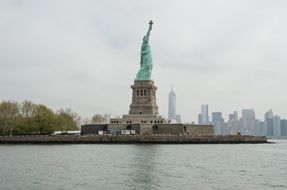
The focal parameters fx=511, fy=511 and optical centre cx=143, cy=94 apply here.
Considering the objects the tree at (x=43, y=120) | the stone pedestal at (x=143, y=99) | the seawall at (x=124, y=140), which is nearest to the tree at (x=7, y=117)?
the tree at (x=43, y=120)

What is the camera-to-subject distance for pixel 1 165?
4791 cm

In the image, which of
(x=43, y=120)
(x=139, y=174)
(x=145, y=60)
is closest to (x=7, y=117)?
(x=43, y=120)

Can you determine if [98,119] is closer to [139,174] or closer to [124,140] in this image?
[124,140]

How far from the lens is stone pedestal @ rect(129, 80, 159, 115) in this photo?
10300 cm

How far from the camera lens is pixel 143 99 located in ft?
341

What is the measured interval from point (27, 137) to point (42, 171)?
5781cm

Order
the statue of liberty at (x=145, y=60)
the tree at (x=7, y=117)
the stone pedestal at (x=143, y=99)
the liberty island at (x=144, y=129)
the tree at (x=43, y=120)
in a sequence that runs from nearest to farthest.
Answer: the liberty island at (x=144, y=129)
the stone pedestal at (x=143, y=99)
the statue of liberty at (x=145, y=60)
the tree at (x=7, y=117)
the tree at (x=43, y=120)

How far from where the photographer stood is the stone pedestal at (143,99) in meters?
103

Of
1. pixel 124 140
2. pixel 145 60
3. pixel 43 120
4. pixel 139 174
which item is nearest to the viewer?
pixel 139 174

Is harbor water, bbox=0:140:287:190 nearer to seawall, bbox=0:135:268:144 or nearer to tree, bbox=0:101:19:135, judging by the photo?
seawall, bbox=0:135:268:144

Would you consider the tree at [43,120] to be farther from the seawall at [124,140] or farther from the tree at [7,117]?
the seawall at [124,140]

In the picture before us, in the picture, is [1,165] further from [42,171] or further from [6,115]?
[6,115]

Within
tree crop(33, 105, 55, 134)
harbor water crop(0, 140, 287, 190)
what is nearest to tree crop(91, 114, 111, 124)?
tree crop(33, 105, 55, 134)

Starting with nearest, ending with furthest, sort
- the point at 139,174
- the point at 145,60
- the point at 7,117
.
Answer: the point at 139,174, the point at 145,60, the point at 7,117
